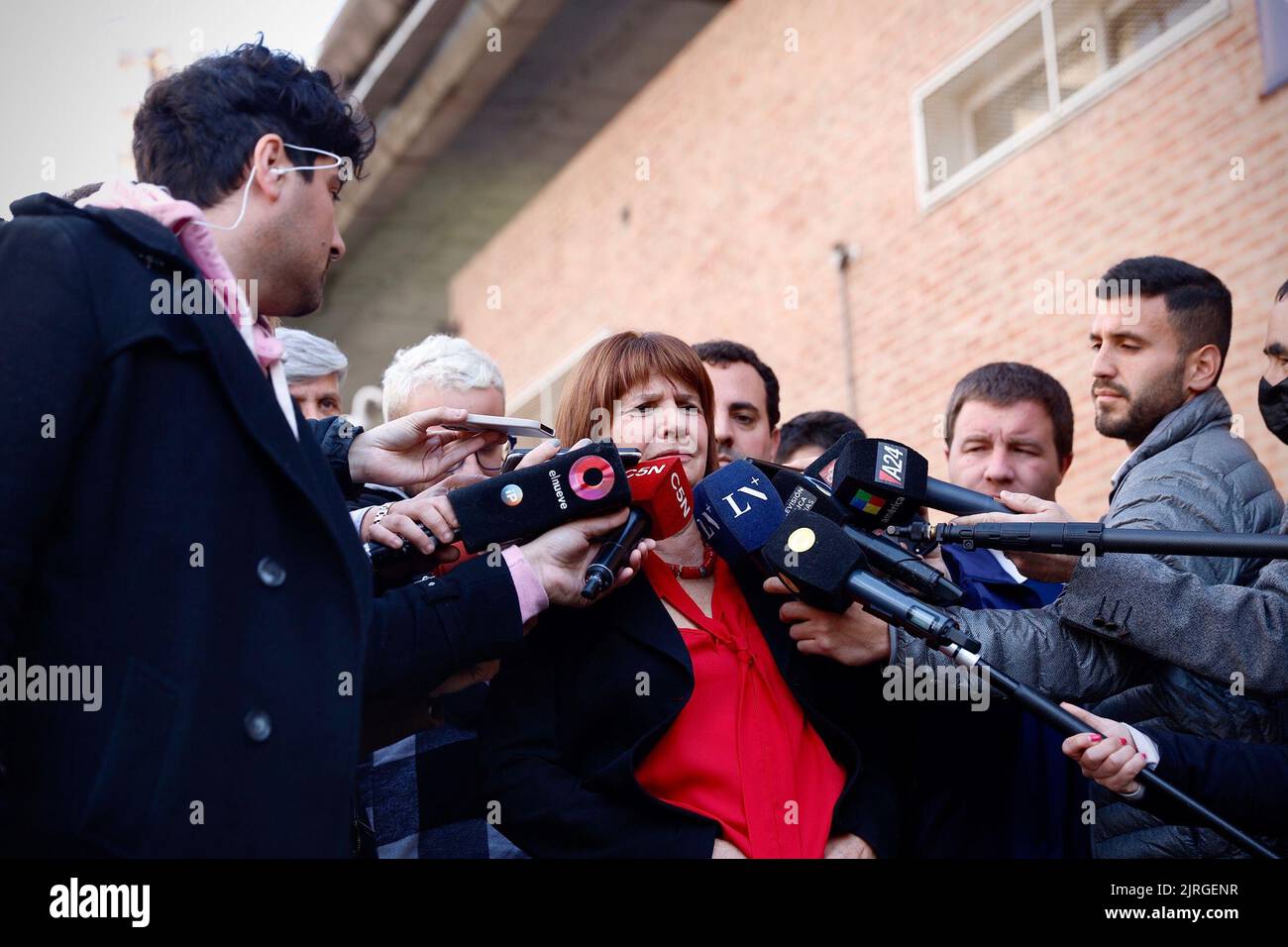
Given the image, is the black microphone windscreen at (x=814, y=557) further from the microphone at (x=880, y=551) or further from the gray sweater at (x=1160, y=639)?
the gray sweater at (x=1160, y=639)

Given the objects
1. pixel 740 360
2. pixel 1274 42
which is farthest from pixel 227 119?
pixel 1274 42

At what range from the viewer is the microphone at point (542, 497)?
9.09 ft

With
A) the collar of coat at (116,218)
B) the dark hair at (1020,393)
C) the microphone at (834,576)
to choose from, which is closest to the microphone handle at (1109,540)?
the microphone at (834,576)

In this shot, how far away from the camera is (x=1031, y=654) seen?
306 centimetres

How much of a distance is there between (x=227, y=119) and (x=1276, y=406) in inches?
88.2

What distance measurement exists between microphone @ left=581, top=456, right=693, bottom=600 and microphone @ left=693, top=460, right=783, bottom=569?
0.05 m

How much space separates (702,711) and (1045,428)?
1.83 m

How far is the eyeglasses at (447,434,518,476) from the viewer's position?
3.38 m

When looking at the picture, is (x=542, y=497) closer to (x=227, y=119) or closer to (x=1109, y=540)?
(x=227, y=119)

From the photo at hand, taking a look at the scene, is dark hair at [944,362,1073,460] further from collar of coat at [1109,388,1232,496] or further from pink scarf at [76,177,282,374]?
pink scarf at [76,177,282,374]

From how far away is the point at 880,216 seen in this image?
8.94 m

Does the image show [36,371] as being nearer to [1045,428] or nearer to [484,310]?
[1045,428]

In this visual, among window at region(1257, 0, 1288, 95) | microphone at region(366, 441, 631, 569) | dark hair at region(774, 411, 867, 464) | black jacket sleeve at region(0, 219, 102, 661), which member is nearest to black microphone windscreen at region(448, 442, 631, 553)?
microphone at region(366, 441, 631, 569)

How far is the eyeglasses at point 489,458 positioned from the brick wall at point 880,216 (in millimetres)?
4145
